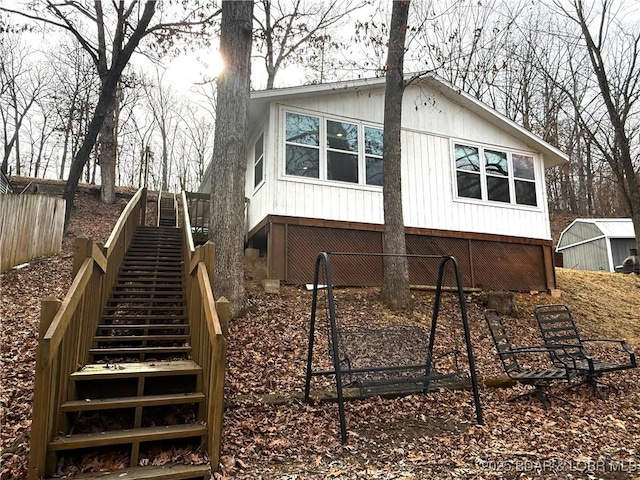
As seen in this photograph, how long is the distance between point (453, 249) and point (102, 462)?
29.5ft

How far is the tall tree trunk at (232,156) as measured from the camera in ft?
22.3

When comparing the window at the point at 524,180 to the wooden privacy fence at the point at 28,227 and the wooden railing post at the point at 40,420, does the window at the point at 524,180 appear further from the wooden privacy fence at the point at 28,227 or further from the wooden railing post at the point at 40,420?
the wooden privacy fence at the point at 28,227

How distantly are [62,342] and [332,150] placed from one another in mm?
7519

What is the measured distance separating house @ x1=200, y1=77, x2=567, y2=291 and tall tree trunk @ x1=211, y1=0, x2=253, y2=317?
1.70 meters

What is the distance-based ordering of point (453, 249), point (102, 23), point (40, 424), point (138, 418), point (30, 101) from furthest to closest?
point (30, 101), point (102, 23), point (453, 249), point (138, 418), point (40, 424)

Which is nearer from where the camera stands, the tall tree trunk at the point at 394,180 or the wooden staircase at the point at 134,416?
the wooden staircase at the point at 134,416

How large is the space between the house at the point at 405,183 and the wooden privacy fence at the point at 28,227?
4611 mm

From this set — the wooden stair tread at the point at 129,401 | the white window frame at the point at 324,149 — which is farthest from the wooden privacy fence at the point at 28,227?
the wooden stair tread at the point at 129,401

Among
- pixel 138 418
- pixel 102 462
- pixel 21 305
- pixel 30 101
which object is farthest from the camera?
pixel 30 101

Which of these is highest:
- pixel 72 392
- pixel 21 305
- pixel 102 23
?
pixel 102 23

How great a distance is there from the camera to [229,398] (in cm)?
440

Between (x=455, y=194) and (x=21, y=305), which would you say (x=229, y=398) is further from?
(x=455, y=194)

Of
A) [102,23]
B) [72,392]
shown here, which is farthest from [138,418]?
[102,23]

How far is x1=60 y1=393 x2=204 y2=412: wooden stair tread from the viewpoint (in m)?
3.22
